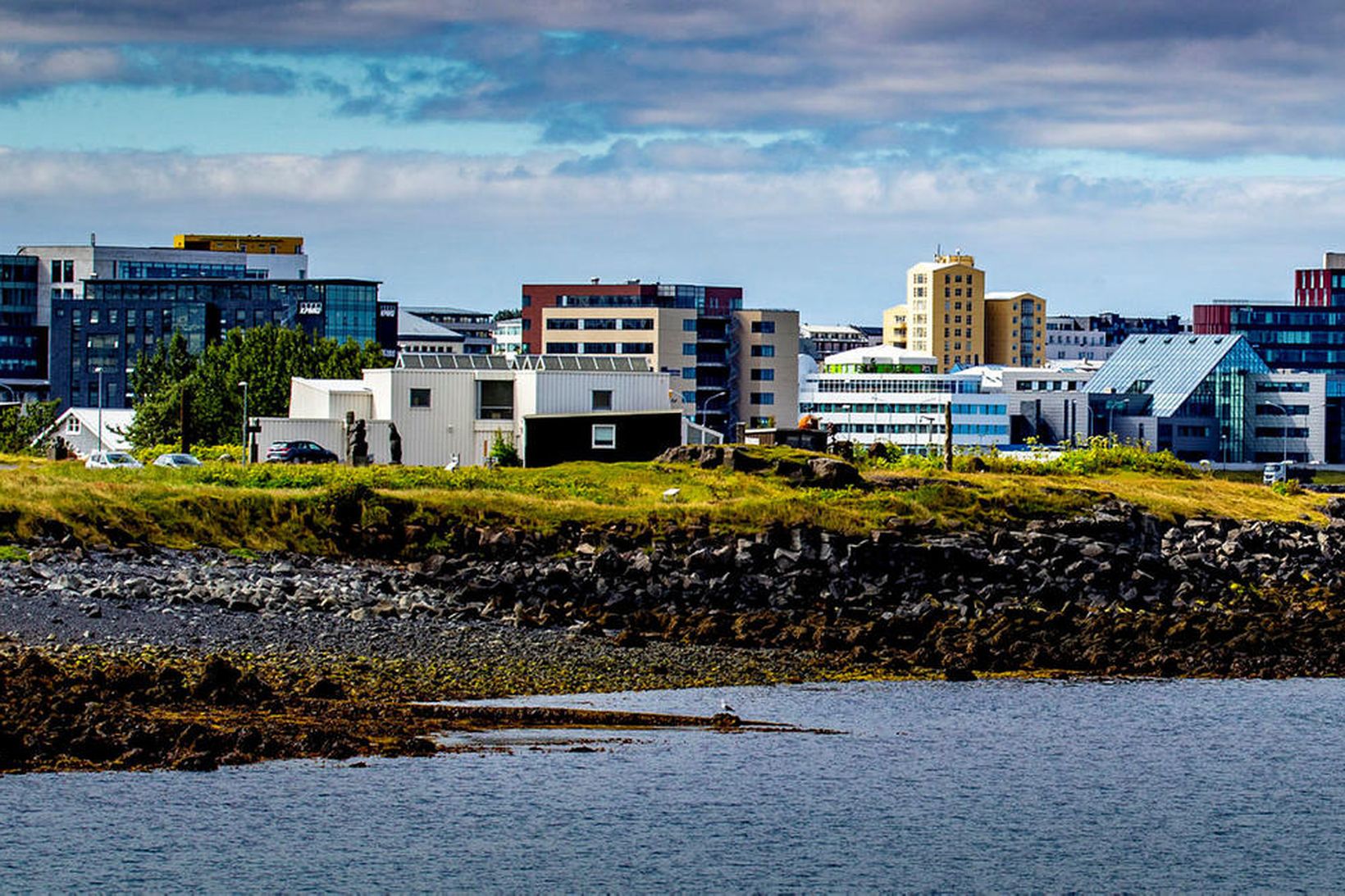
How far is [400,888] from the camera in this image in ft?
101

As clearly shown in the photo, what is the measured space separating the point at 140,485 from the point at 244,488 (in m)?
3.38

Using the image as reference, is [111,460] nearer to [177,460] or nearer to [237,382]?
[177,460]

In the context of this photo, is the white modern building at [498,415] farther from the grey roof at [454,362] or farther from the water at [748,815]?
the water at [748,815]

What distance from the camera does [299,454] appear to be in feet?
271

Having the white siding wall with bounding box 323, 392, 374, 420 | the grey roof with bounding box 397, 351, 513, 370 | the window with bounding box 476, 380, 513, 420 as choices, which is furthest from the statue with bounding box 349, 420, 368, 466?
the grey roof with bounding box 397, 351, 513, 370

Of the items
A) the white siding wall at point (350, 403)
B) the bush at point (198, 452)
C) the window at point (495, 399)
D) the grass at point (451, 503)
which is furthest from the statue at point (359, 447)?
the bush at point (198, 452)

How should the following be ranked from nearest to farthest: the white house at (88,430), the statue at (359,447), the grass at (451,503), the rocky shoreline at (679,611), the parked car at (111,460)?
the rocky shoreline at (679,611) < the grass at (451,503) < the statue at (359,447) < the parked car at (111,460) < the white house at (88,430)

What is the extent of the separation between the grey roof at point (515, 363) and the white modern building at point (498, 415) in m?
0.15

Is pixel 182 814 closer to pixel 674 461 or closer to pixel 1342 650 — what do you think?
pixel 1342 650

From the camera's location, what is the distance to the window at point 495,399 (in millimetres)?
86000

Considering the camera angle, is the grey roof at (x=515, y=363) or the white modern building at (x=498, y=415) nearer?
the white modern building at (x=498, y=415)

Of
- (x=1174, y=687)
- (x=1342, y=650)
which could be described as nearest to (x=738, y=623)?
(x=1174, y=687)

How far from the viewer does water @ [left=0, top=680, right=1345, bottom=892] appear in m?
31.6

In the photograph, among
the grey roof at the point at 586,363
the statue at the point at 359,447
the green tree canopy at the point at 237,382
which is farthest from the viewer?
the green tree canopy at the point at 237,382
